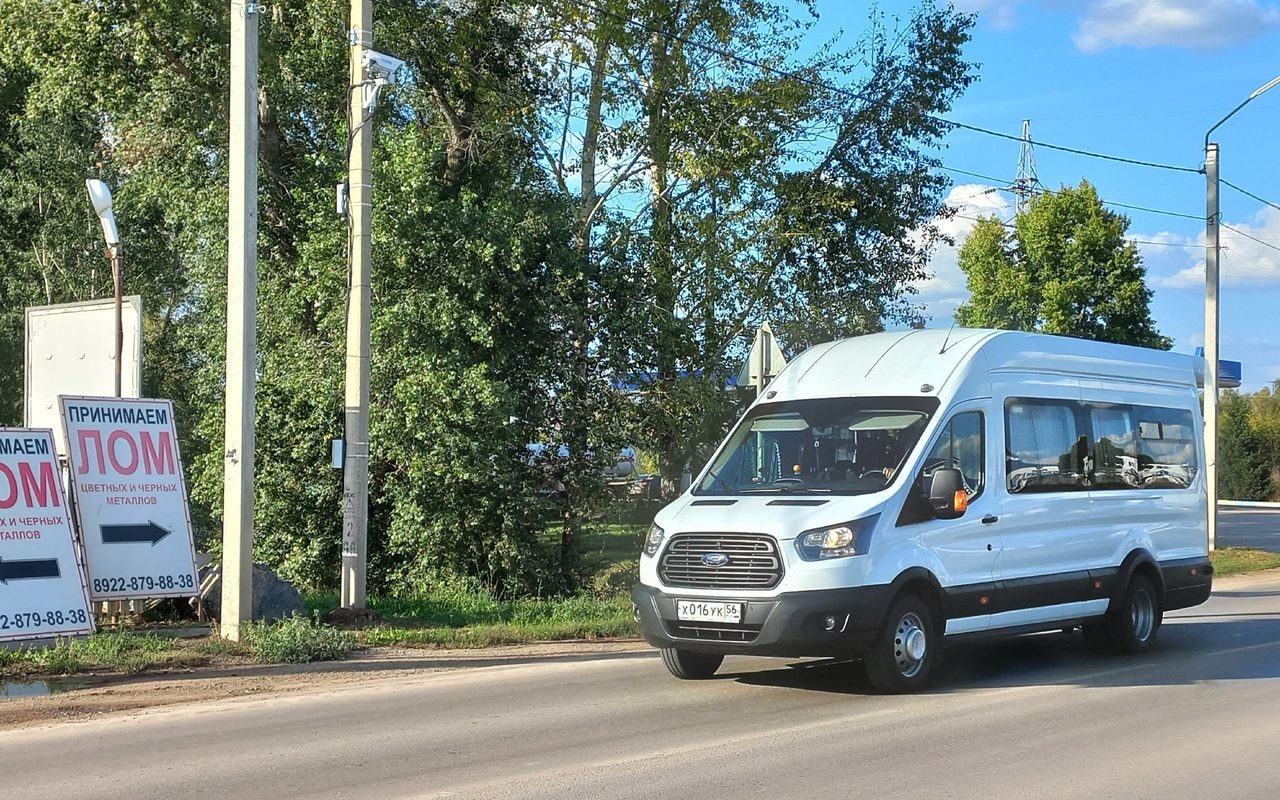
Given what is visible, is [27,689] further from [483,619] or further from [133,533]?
[483,619]

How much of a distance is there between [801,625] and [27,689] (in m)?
6.03

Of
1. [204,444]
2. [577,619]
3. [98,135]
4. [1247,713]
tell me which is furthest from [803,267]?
[98,135]

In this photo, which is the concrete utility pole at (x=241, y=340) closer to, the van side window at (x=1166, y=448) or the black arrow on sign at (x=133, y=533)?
the black arrow on sign at (x=133, y=533)

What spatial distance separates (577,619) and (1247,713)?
24.5 ft

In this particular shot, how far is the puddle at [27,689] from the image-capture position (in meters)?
10.0

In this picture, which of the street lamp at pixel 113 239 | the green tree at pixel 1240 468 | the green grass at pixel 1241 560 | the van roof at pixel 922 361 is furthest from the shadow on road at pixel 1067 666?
the green tree at pixel 1240 468

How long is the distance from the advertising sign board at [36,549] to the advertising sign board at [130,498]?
2.04 feet

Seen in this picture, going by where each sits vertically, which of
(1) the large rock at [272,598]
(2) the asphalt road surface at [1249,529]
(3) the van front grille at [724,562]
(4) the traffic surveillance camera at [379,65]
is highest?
(4) the traffic surveillance camera at [379,65]

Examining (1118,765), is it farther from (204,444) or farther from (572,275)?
(204,444)

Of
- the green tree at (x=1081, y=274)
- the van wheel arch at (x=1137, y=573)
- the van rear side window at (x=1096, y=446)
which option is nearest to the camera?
the van rear side window at (x=1096, y=446)

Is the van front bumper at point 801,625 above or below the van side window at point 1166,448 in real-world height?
below

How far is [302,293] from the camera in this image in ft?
61.6

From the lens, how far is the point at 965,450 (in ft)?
34.9

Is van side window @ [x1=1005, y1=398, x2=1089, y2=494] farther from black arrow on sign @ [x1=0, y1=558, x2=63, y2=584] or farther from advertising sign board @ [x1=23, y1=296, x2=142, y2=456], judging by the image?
advertising sign board @ [x1=23, y1=296, x2=142, y2=456]
